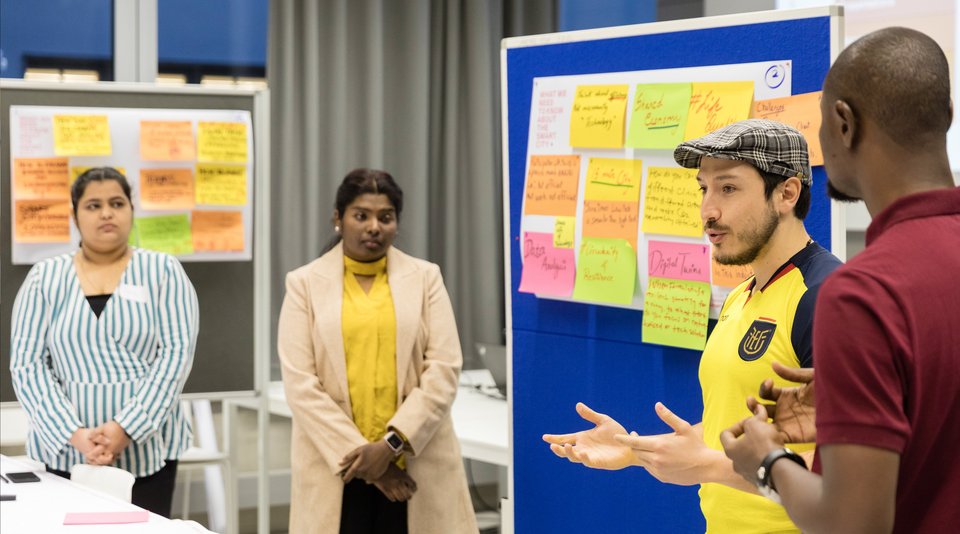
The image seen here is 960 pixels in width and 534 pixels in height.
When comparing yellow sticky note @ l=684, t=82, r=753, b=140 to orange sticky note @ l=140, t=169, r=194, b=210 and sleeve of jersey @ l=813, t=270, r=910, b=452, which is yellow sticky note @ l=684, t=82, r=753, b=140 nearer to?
sleeve of jersey @ l=813, t=270, r=910, b=452

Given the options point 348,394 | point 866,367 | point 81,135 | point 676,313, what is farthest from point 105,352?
point 866,367

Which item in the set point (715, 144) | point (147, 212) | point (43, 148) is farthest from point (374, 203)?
point (715, 144)

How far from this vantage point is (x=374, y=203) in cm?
313

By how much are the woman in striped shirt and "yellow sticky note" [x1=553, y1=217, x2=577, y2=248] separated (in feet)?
3.67

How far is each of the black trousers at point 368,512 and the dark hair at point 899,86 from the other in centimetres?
222

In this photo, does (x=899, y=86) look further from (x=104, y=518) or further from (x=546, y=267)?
(x=104, y=518)

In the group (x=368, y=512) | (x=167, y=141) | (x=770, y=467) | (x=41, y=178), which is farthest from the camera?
(x=167, y=141)

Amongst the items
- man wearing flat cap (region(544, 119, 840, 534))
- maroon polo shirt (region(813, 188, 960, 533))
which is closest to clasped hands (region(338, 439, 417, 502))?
man wearing flat cap (region(544, 119, 840, 534))

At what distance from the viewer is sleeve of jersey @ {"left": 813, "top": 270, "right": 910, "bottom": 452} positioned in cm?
102

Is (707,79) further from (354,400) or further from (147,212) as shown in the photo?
(147,212)

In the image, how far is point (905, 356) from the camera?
1.02 m

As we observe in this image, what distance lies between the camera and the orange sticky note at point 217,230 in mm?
3727

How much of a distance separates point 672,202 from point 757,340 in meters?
0.75

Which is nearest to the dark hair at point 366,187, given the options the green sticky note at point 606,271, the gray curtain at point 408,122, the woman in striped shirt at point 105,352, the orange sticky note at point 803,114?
the woman in striped shirt at point 105,352
